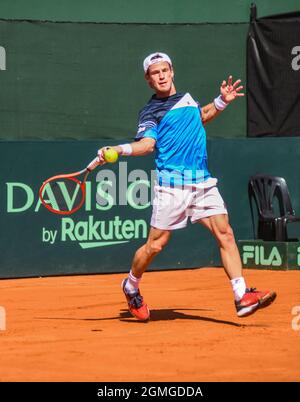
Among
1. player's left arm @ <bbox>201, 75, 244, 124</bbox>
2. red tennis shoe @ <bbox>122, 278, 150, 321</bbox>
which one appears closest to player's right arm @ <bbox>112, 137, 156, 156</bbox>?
player's left arm @ <bbox>201, 75, 244, 124</bbox>

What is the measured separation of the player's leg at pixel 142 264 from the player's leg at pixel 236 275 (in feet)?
1.15

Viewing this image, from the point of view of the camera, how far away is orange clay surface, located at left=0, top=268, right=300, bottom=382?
661 centimetres

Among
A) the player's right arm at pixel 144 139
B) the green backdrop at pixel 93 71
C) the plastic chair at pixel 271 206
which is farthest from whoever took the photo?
the plastic chair at pixel 271 206

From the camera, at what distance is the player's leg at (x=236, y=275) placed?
812 cm

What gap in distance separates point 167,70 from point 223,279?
12.3ft

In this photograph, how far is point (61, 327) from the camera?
27.6 feet

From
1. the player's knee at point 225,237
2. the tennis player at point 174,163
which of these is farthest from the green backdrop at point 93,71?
the player's knee at point 225,237

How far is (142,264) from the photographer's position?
8570mm

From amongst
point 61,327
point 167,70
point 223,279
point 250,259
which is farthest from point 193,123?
point 250,259

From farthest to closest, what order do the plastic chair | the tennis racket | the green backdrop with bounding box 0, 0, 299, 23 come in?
the green backdrop with bounding box 0, 0, 299, 23, the plastic chair, the tennis racket
